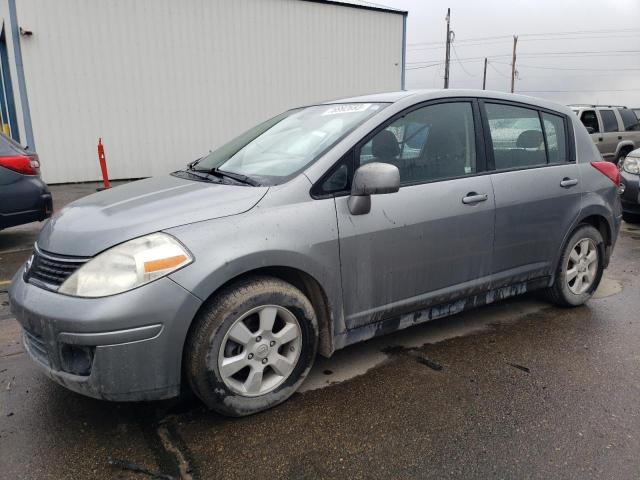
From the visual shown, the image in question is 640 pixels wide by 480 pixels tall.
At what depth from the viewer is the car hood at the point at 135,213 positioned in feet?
7.84

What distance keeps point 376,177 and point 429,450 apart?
4.42 ft

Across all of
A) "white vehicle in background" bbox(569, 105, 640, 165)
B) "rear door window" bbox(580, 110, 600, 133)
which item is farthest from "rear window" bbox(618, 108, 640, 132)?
"rear door window" bbox(580, 110, 600, 133)

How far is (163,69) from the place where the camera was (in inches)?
523

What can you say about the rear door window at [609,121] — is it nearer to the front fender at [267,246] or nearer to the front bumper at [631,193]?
the front bumper at [631,193]

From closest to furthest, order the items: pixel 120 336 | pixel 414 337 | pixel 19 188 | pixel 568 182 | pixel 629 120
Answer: pixel 120 336
pixel 414 337
pixel 568 182
pixel 19 188
pixel 629 120

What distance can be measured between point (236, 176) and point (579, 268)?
2.83m

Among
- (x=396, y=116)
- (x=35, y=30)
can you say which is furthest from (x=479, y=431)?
(x=35, y=30)

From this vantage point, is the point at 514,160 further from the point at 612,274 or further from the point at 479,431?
the point at 612,274

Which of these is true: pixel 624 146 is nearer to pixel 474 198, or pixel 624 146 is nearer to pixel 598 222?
pixel 598 222

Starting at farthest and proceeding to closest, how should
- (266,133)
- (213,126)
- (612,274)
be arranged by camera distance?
(213,126) < (612,274) < (266,133)

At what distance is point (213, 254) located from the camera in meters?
2.37

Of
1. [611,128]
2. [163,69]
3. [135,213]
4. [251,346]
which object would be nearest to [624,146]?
[611,128]

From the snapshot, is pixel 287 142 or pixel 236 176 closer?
pixel 236 176

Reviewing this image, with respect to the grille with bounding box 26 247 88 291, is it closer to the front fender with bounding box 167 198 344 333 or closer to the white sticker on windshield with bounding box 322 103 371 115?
the front fender with bounding box 167 198 344 333
